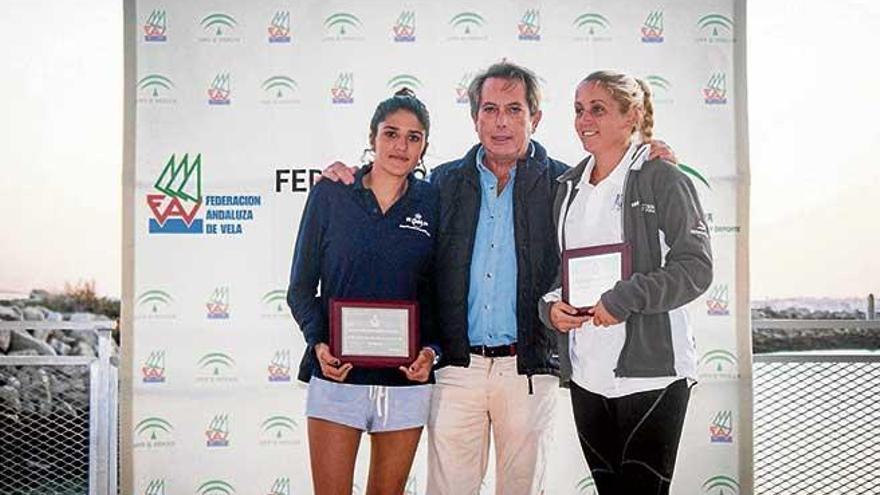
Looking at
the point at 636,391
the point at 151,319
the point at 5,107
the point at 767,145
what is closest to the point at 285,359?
the point at 151,319

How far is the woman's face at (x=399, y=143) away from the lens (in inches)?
161

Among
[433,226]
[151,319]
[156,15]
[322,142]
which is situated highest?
[156,15]

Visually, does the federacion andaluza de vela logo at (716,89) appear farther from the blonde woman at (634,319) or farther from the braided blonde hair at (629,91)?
the blonde woman at (634,319)

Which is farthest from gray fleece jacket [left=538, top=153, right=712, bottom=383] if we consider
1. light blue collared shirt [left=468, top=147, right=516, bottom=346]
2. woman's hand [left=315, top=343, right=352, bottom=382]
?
woman's hand [left=315, top=343, right=352, bottom=382]

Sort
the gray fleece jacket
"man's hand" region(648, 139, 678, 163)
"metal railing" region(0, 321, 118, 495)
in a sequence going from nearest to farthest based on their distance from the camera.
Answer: the gray fleece jacket → "man's hand" region(648, 139, 678, 163) → "metal railing" region(0, 321, 118, 495)

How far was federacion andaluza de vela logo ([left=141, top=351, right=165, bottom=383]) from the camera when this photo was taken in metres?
4.08

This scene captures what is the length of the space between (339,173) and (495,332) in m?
0.84

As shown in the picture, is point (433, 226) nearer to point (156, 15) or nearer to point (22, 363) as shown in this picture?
point (156, 15)

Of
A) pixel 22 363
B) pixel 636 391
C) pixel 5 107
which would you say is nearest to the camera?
pixel 636 391

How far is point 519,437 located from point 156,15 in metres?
2.11

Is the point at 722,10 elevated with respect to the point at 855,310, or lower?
elevated

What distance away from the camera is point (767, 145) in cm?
431

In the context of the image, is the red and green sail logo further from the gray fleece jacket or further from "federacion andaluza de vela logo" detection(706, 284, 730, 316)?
"federacion andaluza de vela logo" detection(706, 284, 730, 316)

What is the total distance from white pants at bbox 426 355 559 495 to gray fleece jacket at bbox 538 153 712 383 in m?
0.17
